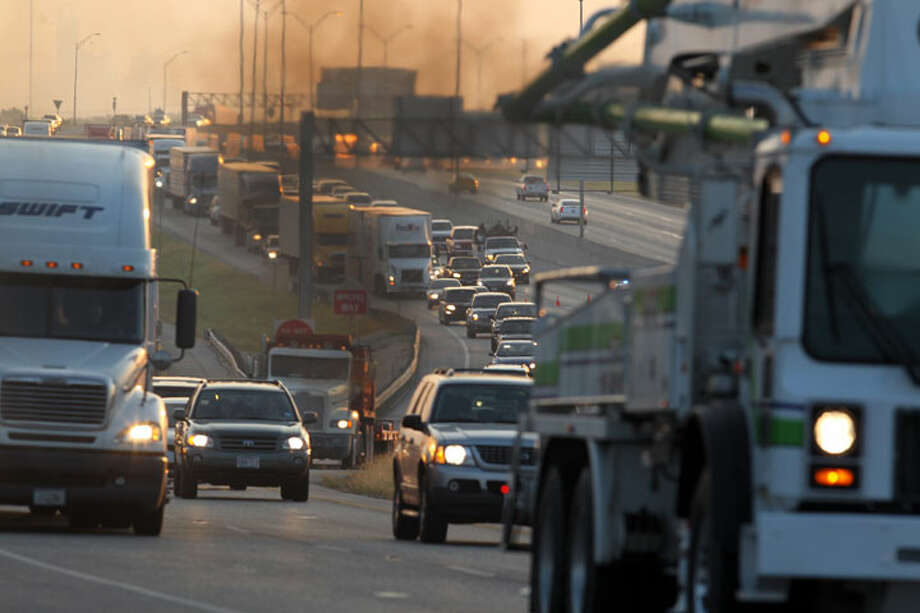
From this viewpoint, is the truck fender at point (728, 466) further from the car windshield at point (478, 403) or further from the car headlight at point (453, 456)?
the car windshield at point (478, 403)

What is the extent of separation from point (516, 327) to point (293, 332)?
26.7 m

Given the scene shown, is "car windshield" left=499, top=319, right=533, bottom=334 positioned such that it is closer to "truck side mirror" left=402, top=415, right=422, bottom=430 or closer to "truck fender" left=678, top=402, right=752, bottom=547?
"truck side mirror" left=402, top=415, right=422, bottom=430

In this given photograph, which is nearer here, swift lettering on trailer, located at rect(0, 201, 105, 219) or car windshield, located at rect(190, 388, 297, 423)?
swift lettering on trailer, located at rect(0, 201, 105, 219)

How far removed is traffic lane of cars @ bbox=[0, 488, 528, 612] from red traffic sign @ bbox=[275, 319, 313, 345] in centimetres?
2878

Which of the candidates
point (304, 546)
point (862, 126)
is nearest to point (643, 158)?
point (862, 126)

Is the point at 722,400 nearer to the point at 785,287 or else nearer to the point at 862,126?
the point at 785,287

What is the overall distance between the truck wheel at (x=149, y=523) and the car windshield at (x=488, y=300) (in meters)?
70.0

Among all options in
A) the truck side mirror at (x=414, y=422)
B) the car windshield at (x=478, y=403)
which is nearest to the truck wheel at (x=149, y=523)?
the truck side mirror at (x=414, y=422)

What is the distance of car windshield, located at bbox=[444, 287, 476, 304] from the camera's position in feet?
321

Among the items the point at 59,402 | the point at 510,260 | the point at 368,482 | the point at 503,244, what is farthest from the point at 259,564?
the point at 503,244

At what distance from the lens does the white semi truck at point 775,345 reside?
34.3ft

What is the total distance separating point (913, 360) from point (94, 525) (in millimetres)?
16616

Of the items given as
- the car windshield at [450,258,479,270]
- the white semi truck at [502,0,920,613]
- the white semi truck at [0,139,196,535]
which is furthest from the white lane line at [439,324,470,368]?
the white semi truck at [502,0,920,613]

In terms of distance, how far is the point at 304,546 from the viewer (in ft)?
78.4
